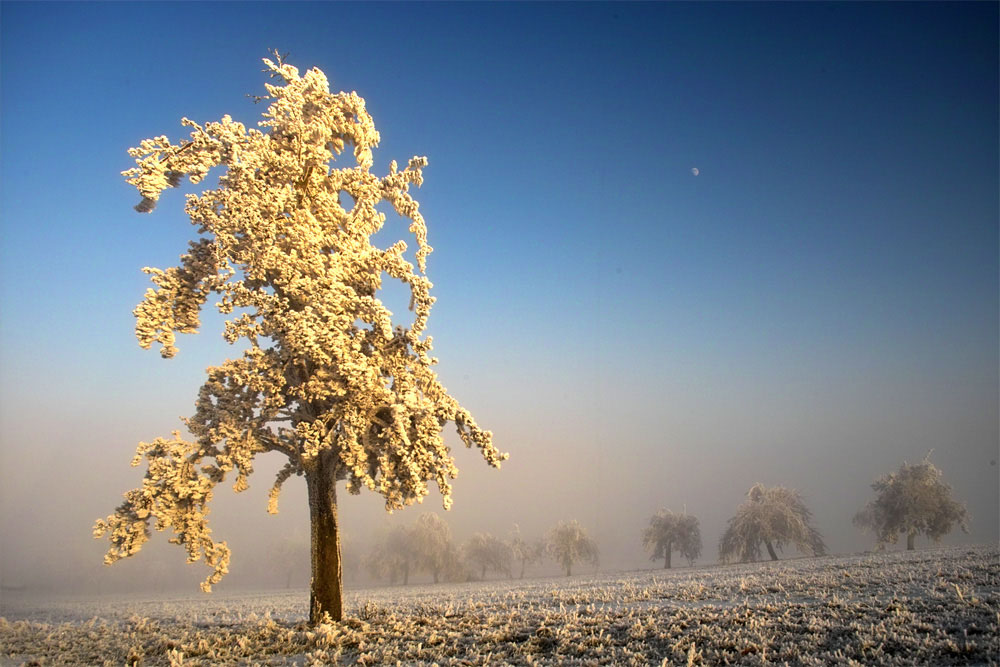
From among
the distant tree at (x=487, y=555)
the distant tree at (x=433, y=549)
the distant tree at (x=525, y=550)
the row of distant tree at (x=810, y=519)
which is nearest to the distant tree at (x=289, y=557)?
the distant tree at (x=433, y=549)

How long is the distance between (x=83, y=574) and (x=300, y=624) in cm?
12716

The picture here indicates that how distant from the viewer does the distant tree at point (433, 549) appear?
7412 centimetres

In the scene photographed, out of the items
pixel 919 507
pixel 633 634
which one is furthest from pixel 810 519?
pixel 633 634

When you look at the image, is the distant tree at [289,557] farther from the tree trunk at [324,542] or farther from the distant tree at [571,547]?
the tree trunk at [324,542]

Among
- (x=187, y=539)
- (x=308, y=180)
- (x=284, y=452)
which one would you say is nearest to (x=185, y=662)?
(x=187, y=539)

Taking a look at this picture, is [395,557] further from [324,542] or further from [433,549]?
[324,542]

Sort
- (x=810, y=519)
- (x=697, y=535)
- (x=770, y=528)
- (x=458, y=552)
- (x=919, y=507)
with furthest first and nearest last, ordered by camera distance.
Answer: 1. (x=458, y=552)
2. (x=697, y=535)
3. (x=810, y=519)
4. (x=770, y=528)
5. (x=919, y=507)

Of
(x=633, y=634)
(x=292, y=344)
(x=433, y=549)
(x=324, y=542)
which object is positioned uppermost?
(x=292, y=344)

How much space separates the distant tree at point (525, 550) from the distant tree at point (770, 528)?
31.1 meters

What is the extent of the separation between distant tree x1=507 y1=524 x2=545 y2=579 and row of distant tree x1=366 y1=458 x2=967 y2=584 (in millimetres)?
154

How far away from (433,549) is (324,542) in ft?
217

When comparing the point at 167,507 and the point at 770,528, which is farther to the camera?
the point at 770,528

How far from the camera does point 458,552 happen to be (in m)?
75.9

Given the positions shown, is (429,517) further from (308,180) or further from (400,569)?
(308,180)
